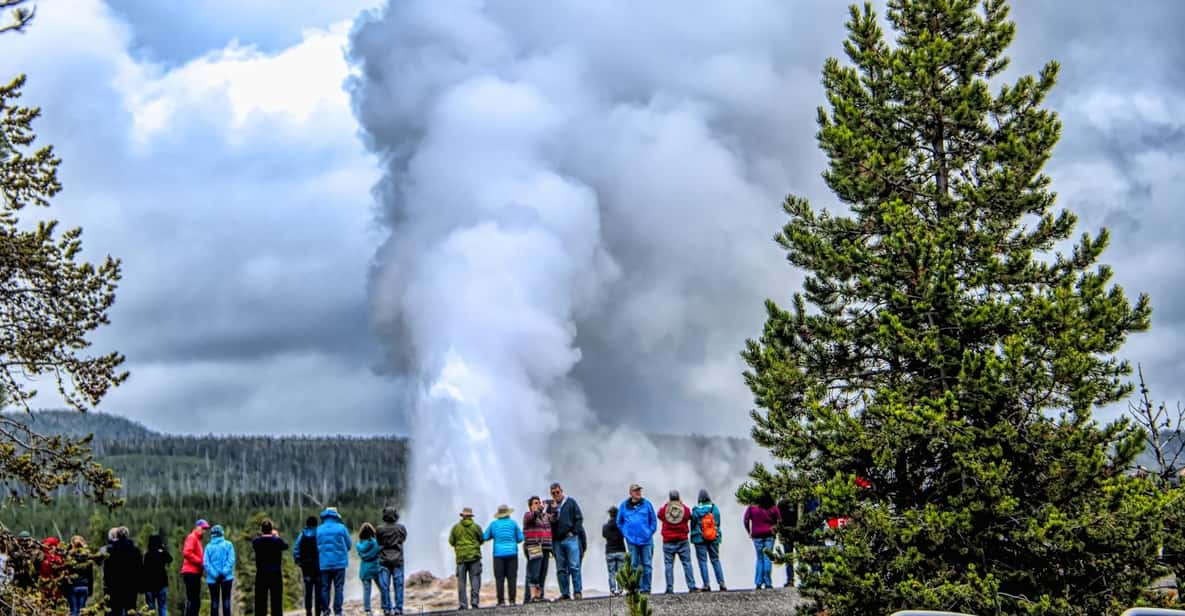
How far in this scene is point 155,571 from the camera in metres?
18.5

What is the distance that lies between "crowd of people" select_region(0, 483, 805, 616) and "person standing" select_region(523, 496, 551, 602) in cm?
2

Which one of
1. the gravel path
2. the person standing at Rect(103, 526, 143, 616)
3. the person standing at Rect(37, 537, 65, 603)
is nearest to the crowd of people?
the person standing at Rect(103, 526, 143, 616)

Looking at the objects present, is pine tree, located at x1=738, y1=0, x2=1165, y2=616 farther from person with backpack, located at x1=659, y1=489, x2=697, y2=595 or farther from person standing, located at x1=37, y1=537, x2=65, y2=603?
person standing, located at x1=37, y1=537, x2=65, y2=603

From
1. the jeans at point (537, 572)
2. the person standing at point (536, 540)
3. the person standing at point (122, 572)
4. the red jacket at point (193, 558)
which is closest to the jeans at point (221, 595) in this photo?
the red jacket at point (193, 558)

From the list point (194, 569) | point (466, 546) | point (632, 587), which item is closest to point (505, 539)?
point (466, 546)

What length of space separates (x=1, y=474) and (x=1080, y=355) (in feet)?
41.6

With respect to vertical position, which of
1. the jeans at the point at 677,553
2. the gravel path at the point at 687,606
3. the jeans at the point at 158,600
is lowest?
the gravel path at the point at 687,606

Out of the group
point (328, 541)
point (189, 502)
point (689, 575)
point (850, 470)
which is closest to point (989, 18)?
point (850, 470)

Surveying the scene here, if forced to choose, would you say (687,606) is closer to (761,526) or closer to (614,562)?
(614,562)

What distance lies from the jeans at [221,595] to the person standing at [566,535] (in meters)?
5.29

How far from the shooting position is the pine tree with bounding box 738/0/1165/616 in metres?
15.2

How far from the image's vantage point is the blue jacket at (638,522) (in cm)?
1994

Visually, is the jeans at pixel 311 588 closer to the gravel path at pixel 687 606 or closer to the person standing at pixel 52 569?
the gravel path at pixel 687 606

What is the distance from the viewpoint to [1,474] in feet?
42.1
